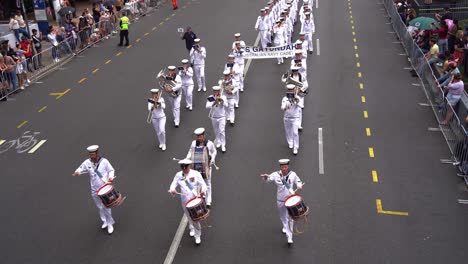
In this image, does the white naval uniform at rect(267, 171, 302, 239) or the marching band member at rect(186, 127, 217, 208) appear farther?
the marching band member at rect(186, 127, 217, 208)

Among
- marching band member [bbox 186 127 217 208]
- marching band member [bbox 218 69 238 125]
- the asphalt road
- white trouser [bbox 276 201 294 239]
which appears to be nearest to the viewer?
white trouser [bbox 276 201 294 239]

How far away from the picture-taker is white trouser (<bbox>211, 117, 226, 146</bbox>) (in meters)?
13.8

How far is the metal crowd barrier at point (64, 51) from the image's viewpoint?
70.5ft

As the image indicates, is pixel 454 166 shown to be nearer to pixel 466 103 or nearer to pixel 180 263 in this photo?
pixel 466 103

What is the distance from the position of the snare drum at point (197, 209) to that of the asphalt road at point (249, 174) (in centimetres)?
92

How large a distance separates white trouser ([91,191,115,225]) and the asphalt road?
1.00 ft

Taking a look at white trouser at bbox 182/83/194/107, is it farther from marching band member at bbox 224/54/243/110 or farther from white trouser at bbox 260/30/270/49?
white trouser at bbox 260/30/270/49

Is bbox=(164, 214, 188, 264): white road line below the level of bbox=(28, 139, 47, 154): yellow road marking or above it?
above

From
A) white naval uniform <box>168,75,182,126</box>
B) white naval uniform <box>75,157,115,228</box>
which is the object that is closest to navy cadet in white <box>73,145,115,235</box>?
white naval uniform <box>75,157,115,228</box>

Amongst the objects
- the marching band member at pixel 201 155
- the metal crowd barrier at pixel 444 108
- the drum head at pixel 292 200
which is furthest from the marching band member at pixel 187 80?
the drum head at pixel 292 200

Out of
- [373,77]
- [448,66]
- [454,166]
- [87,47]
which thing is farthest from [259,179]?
[87,47]

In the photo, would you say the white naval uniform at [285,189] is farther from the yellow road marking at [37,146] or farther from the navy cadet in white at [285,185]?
the yellow road marking at [37,146]

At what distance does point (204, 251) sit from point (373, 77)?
1298 cm

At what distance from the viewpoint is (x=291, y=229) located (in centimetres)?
983
